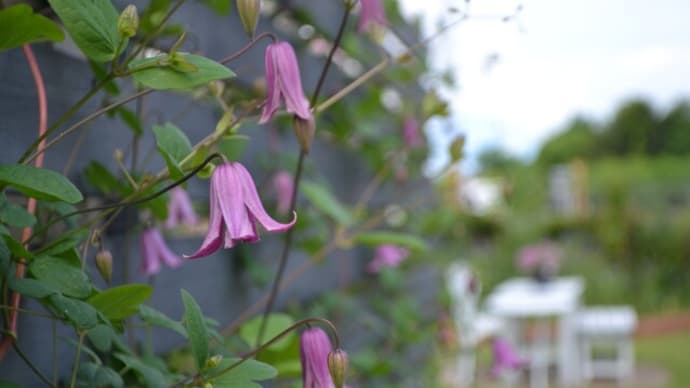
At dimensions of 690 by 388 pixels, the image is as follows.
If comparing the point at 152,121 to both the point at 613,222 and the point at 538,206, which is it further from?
the point at 538,206

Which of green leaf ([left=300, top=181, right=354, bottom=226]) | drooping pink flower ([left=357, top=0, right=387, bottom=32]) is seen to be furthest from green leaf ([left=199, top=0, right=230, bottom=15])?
green leaf ([left=300, top=181, right=354, bottom=226])

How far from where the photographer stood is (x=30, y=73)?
753 mm

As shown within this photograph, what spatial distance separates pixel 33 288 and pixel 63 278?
2cm

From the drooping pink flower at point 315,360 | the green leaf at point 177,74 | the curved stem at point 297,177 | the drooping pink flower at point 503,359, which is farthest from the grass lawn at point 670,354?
the green leaf at point 177,74

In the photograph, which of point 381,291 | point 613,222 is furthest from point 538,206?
point 381,291

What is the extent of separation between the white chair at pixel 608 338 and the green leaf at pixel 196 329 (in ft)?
14.4

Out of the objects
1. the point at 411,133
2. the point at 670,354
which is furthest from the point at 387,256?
the point at 670,354

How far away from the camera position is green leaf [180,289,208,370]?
59 centimetres

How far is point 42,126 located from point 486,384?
4.15m

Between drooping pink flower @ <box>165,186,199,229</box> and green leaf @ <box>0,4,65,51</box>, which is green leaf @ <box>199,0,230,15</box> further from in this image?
green leaf @ <box>0,4,65,51</box>

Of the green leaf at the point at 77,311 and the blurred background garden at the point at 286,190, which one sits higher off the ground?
the blurred background garden at the point at 286,190

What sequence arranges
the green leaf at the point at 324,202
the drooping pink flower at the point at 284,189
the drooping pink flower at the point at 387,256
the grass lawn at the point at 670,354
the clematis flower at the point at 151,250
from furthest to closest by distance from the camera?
the grass lawn at the point at 670,354, the drooping pink flower at the point at 387,256, the drooping pink flower at the point at 284,189, the green leaf at the point at 324,202, the clematis flower at the point at 151,250

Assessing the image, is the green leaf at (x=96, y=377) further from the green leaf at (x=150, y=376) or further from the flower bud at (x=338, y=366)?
the flower bud at (x=338, y=366)

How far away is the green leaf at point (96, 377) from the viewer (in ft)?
2.19
